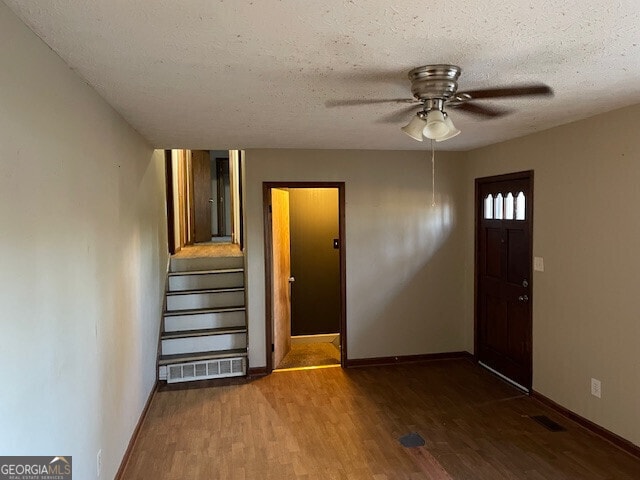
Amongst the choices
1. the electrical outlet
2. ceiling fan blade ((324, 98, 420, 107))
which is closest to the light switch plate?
the electrical outlet

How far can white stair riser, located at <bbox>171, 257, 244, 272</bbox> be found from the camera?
5098 millimetres

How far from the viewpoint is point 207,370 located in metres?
4.37

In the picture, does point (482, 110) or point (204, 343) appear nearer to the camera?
point (482, 110)

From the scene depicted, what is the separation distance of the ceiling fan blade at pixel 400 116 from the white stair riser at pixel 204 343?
2656 millimetres

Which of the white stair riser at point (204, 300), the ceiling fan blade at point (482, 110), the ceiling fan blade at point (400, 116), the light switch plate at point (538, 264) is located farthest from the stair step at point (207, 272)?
the ceiling fan blade at point (482, 110)

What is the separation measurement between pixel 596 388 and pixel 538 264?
1.03m

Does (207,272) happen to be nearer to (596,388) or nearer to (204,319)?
(204,319)

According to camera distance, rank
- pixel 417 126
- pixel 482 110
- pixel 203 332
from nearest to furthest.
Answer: pixel 417 126, pixel 482 110, pixel 203 332

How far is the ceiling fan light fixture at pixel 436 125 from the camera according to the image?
6.55ft

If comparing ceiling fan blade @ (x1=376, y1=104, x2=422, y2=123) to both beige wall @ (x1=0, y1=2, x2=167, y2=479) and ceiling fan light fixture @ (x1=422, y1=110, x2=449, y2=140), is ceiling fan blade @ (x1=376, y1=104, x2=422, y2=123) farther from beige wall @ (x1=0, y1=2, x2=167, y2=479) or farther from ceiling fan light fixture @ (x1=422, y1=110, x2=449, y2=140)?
beige wall @ (x1=0, y1=2, x2=167, y2=479)

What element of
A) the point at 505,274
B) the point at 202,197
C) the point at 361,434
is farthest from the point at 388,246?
the point at 202,197

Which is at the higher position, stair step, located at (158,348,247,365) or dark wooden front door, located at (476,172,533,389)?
dark wooden front door, located at (476,172,533,389)

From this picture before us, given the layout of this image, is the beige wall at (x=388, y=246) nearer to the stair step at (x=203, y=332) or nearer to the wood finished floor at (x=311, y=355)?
the stair step at (x=203, y=332)

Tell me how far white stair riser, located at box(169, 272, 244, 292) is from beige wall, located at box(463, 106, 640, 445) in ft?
10.0
